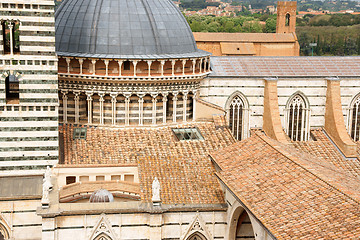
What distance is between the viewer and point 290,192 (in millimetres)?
22875

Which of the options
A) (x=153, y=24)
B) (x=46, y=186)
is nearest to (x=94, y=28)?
(x=153, y=24)

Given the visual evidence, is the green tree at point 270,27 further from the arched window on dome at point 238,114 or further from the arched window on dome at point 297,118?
the arched window on dome at point 238,114

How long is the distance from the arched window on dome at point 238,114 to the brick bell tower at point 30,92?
12.4 metres

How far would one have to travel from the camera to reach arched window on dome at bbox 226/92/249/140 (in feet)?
126

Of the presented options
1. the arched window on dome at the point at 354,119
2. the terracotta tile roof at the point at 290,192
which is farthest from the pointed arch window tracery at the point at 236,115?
the terracotta tile roof at the point at 290,192

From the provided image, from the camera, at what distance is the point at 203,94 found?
37531mm

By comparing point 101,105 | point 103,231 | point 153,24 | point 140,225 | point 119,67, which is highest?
point 153,24

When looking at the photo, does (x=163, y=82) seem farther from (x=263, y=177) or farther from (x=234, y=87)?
(x=263, y=177)

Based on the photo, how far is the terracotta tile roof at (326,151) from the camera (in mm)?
36344

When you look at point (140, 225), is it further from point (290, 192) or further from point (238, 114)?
point (238, 114)

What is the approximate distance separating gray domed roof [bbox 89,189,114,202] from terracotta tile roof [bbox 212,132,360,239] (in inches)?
204

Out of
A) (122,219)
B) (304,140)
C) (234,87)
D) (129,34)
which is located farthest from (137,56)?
(304,140)

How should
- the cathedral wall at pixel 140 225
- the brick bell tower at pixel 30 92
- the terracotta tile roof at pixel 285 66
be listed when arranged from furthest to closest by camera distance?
the terracotta tile roof at pixel 285 66, the brick bell tower at pixel 30 92, the cathedral wall at pixel 140 225

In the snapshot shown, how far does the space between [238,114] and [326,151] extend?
5706 millimetres
